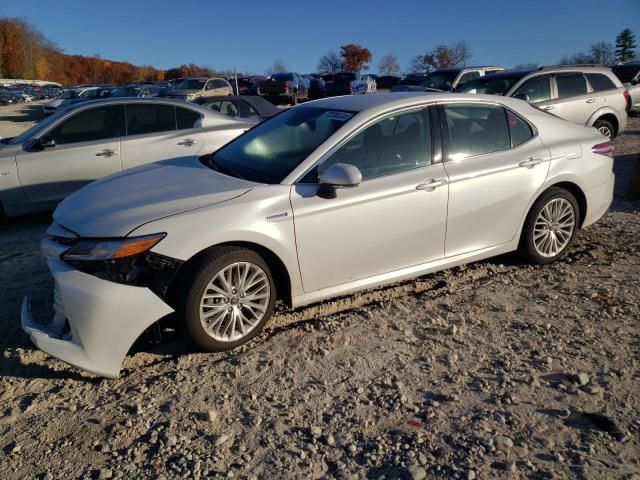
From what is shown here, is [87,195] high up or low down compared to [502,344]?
up

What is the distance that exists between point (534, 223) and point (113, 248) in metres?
3.53

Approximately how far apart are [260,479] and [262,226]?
160 centimetres

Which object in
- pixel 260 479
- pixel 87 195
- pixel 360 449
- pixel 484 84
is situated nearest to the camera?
pixel 260 479

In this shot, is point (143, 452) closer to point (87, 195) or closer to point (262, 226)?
point (262, 226)

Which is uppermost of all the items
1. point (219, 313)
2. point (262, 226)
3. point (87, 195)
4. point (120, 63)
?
point (120, 63)

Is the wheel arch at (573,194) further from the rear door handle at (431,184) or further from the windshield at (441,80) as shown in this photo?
the windshield at (441,80)

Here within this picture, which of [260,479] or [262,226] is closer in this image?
[260,479]

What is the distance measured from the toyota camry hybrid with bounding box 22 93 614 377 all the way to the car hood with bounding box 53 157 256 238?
2 centimetres

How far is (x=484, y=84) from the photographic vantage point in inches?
424

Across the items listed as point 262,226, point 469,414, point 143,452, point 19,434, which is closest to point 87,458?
point 143,452

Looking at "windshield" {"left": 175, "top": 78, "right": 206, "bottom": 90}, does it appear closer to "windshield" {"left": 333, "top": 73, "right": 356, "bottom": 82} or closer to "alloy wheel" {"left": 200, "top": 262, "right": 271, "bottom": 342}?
"windshield" {"left": 333, "top": 73, "right": 356, "bottom": 82}

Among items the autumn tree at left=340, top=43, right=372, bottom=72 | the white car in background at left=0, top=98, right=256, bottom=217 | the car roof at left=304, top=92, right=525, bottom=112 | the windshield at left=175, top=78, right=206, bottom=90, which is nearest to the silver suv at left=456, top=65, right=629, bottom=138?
the white car in background at left=0, top=98, right=256, bottom=217

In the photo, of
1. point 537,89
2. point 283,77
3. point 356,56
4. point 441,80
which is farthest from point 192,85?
point 356,56

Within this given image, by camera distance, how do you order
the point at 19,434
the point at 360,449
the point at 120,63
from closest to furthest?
the point at 360,449
the point at 19,434
the point at 120,63
